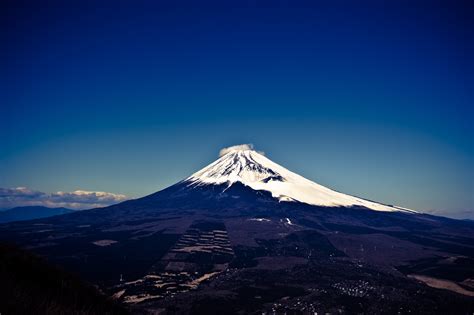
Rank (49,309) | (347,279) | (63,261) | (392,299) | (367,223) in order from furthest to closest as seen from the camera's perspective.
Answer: (367,223) < (63,261) < (347,279) < (392,299) < (49,309)

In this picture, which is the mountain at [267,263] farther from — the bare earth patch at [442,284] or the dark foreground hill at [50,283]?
the dark foreground hill at [50,283]

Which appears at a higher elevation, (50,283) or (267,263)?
(50,283)

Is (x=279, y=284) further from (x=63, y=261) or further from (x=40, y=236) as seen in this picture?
(x=40, y=236)

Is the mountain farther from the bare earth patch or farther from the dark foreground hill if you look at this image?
the dark foreground hill

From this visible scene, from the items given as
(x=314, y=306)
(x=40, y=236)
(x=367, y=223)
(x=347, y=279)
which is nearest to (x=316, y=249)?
(x=347, y=279)

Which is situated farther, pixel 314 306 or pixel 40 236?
pixel 40 236

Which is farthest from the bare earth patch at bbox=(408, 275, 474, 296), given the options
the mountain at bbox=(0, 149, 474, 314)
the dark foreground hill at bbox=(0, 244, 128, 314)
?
the dark foreground hill at bbox=(0, 244, 128, 314)

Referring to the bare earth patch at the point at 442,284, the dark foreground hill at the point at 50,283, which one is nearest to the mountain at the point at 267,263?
the bare earth patch at the point at 442,284

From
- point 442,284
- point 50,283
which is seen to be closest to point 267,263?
point 442,284

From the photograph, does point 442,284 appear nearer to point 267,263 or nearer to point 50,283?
point 267,263
